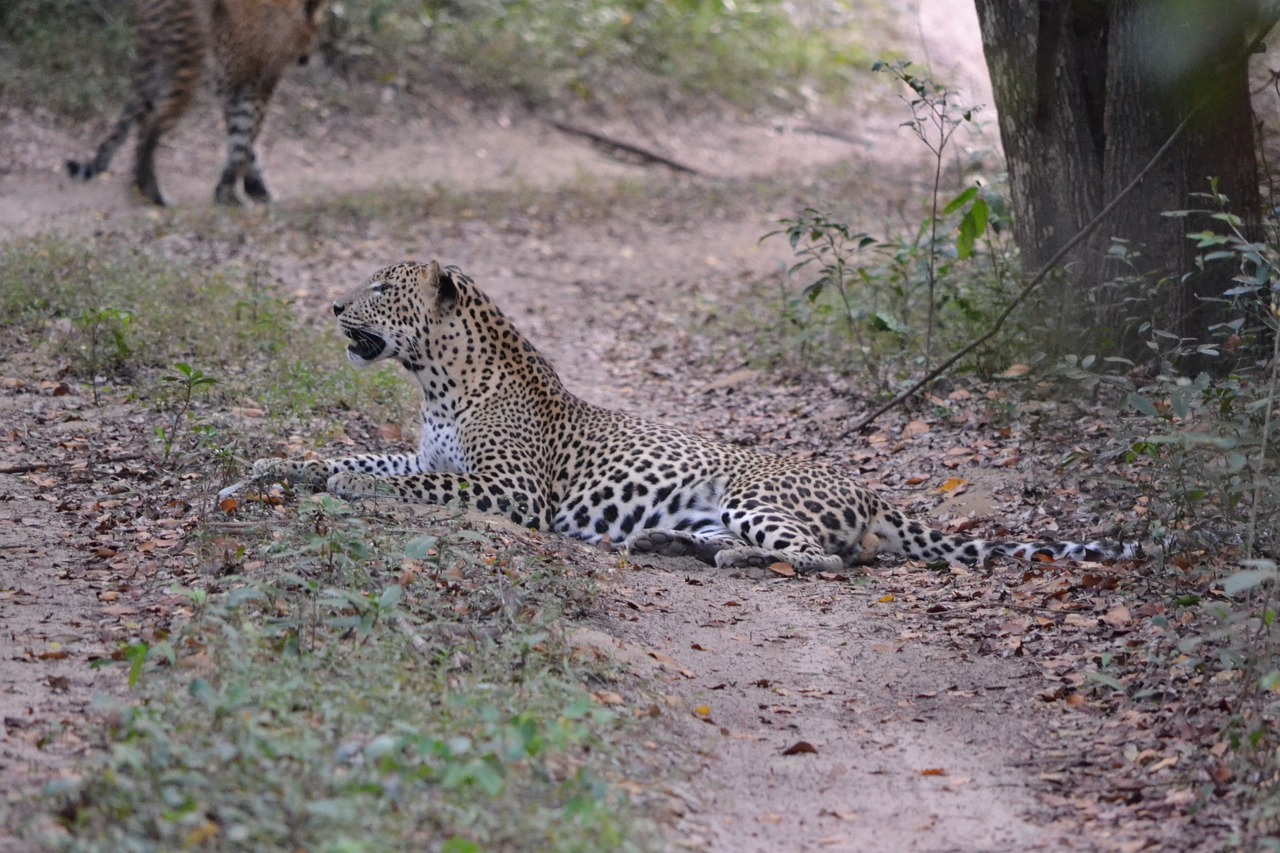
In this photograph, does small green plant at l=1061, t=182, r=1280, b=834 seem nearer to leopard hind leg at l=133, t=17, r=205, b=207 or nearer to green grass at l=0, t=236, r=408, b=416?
green grass at l=0, t=236, r=408, b=416

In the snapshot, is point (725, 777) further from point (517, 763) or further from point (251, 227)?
point (251, 227)

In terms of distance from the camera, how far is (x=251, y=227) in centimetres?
1512

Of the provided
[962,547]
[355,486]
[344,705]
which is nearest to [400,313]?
[355,486]

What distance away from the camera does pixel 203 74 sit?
16562 millimetres

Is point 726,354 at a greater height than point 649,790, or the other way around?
point 726,354

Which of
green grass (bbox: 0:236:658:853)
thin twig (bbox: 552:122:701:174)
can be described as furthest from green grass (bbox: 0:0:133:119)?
green grass (bbox: 0:236:658:853)

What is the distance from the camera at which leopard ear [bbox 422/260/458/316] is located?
855 cm

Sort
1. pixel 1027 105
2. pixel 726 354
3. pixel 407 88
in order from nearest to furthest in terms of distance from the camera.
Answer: pixel 1027 105, pixel 726 354, pixel 407 88

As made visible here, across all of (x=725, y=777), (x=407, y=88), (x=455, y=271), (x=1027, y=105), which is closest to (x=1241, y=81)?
(x=1027, y=105)

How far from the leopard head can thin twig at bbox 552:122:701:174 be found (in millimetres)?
12221

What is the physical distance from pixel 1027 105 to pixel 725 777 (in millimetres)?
6169

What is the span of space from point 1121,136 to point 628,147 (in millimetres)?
12380


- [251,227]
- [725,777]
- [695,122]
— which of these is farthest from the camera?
[695,122]

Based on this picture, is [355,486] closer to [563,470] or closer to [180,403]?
[563,470]
